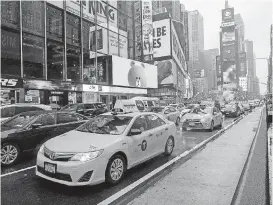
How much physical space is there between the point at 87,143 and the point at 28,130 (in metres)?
2.83

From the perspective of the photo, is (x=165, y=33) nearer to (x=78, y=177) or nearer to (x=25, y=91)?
(x=25, y=91)

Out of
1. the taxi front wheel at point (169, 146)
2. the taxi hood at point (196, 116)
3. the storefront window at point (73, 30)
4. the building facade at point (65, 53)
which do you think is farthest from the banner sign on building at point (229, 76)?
the taxi front wheel at point (169, 146)

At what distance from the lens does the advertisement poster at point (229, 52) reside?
15725 centimetres

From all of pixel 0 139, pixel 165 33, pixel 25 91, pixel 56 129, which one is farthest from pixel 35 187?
pixel 165 33

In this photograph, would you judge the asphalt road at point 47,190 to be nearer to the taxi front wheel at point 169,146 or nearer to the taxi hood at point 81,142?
the taxi hood at point 81,142

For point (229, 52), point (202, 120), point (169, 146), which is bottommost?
point (169, 146)

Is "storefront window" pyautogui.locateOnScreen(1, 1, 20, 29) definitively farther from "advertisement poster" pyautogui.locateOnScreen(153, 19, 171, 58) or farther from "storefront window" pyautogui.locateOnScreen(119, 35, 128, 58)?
"advertisement poster" pyautogui.locateOnScreen(153, 19, 171, 58)

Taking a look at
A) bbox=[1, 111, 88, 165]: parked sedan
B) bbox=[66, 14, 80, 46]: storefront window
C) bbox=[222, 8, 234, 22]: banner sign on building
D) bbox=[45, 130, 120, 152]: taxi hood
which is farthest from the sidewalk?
bbox=[222, 8, 234, 22]: banner sign on building

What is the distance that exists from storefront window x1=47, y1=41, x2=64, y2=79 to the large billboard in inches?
334

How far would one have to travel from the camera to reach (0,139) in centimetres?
580

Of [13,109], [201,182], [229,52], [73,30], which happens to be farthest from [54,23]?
[229,52]

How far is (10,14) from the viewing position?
20141 millimetres

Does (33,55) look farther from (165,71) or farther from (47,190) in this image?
(165,71)

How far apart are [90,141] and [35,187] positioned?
141 centimetres
